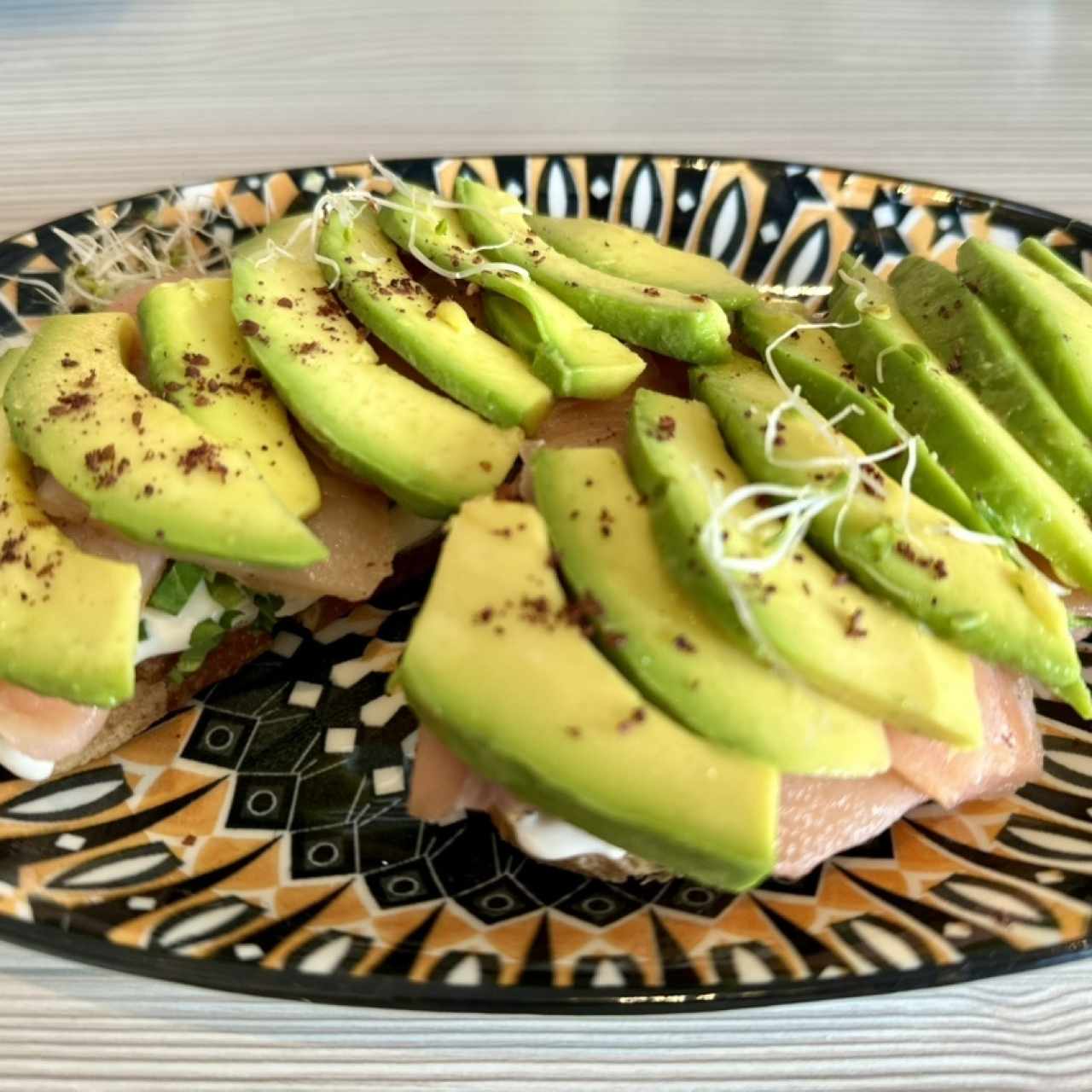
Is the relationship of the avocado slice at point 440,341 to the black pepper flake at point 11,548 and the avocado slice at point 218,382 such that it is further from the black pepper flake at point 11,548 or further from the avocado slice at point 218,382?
the black pepper flake at point 11,548

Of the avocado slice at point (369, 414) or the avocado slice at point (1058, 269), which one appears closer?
the avocado slice at point (369, 414)

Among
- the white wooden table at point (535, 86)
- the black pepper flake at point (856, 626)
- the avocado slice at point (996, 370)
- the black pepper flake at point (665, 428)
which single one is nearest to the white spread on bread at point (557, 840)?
the black pepper flake at point (856, 626)

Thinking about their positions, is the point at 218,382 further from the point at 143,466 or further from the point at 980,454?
the point at 980,454

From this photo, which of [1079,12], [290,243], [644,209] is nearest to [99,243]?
[290,243]

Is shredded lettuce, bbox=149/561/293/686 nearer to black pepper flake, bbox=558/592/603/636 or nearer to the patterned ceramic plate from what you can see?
the patterned ceramic plate

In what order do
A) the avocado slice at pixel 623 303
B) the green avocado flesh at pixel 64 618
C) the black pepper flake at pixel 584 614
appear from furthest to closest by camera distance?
the avocado slice at pixel 623 303
the green avocado flesh at pixel 64 618
the black pepper flake at pixel 584 614

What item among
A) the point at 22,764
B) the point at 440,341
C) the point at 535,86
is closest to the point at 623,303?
the point at 440,341

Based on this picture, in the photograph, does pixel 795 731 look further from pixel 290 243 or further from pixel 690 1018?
pixel 290 243
